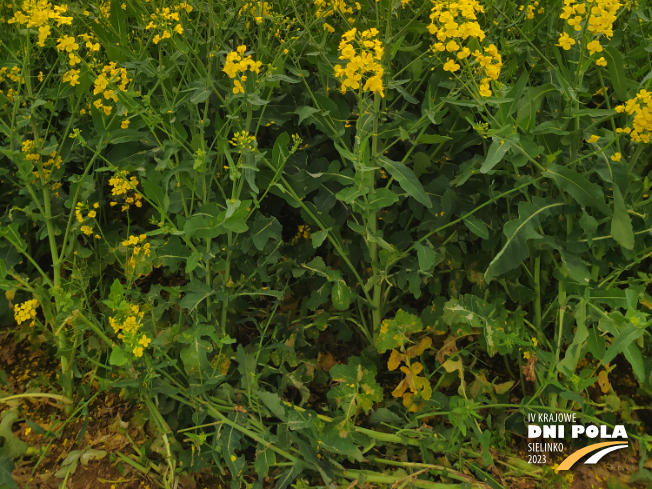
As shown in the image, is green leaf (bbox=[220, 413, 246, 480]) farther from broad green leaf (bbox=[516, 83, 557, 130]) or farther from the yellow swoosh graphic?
broad green leaf (bbox=[516, 83, 557, 130])

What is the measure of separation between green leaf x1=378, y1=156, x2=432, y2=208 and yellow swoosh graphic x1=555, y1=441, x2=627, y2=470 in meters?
1.16

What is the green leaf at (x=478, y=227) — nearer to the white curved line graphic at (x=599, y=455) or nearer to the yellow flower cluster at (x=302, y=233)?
the yellow flower cluster at (x=302, y=233)

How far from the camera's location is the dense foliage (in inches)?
61.2

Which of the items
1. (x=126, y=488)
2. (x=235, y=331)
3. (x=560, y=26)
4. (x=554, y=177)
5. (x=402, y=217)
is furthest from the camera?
(x=235, y=331)

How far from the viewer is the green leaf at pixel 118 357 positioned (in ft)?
5.01

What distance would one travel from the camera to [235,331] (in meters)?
2.29

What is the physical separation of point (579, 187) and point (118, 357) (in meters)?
1.64

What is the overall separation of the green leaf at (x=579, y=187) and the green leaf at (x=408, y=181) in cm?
41

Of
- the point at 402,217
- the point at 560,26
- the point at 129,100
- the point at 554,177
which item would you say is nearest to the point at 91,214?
the point at 129,100

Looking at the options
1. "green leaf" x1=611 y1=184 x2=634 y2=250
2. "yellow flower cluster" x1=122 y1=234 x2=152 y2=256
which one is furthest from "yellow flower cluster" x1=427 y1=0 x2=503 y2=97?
"yellow flower cluster" x1=122 y1=234 x2=152 y2=256

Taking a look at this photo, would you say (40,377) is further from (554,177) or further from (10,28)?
(554,177)

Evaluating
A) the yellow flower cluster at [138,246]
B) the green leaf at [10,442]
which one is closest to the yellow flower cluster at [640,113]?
the yellow flower cluster at [138,246]

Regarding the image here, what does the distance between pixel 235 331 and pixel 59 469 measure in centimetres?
89

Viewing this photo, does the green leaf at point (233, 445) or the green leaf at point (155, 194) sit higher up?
the green leaf at point (155, 194)
